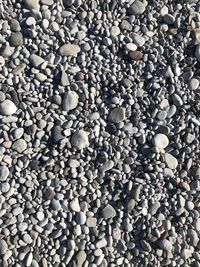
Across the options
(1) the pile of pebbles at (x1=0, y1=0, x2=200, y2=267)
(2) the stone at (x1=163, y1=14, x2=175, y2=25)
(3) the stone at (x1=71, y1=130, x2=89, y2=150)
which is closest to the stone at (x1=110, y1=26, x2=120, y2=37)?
(1) the pile of pebbles at (x1=0, y1=0, x2=200, y2=267)

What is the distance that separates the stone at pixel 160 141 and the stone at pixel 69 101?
0.44 meters

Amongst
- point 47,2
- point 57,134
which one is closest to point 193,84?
point 57,134

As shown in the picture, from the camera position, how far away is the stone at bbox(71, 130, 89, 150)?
2695mm

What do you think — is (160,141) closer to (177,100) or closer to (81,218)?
(177,100)

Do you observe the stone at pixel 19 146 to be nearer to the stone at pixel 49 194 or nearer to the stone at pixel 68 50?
the stone at pixel 49 194

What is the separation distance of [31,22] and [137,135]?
0.80m

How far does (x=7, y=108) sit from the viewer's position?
268 centimetres

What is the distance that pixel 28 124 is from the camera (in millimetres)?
2699

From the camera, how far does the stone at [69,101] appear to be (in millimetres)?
2736

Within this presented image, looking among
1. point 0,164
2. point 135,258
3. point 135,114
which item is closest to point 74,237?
point 135,258

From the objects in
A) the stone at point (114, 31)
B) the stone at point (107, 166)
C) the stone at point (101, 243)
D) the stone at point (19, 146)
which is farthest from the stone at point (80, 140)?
the stone at point (114, 31)

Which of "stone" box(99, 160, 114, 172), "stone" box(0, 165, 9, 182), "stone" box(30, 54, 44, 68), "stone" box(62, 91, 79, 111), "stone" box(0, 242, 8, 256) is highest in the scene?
"stone" box(30, 54, 44, 68)

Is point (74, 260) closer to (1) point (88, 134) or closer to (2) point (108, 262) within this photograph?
(2) point (108, 262)

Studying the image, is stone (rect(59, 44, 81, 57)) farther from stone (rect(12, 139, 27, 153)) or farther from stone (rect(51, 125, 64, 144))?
stone (rect(12, 139, 27, 153))
